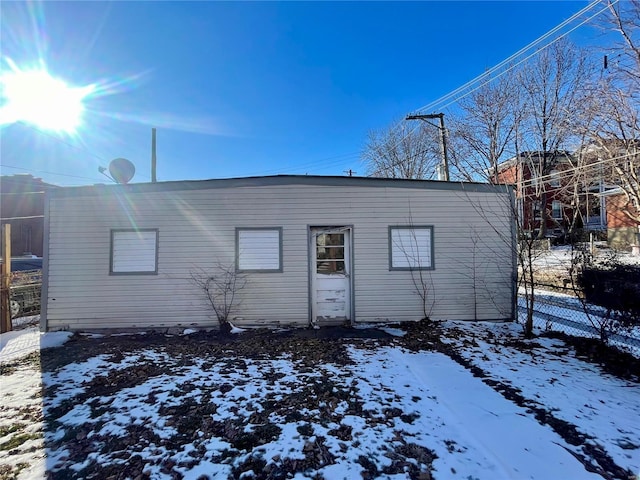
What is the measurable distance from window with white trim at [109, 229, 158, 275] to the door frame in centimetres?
312

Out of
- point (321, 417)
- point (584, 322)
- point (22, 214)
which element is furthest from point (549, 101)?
point (22, 214)

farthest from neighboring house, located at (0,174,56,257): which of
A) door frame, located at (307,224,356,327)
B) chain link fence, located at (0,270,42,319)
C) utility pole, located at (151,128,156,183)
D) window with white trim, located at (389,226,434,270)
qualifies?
window with white trim, located at (389,226,434,270)

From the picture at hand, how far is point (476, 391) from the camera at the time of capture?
345 cm

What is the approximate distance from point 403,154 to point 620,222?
14.2 meters

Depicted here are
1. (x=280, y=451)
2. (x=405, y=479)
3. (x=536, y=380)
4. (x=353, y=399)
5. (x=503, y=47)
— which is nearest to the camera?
(x=405, y=479)

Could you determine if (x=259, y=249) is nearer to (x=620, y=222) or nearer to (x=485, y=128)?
(x=485, y=128)

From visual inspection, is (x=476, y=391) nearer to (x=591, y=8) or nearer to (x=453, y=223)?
(x=453, y=223)

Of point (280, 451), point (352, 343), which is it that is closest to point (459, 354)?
point (352, 343)

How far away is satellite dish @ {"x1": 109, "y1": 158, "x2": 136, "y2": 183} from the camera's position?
7.55 meters

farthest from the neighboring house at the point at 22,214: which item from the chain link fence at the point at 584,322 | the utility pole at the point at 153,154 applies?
Answer: the chain link fence at the point at 584,322

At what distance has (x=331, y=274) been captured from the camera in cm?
656

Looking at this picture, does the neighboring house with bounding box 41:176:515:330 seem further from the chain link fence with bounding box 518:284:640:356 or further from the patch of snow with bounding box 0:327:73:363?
the chain link fence with bounding box 518:284:640:356

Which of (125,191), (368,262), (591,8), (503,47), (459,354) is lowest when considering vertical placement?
(459,354)

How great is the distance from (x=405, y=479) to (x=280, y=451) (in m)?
0.94
